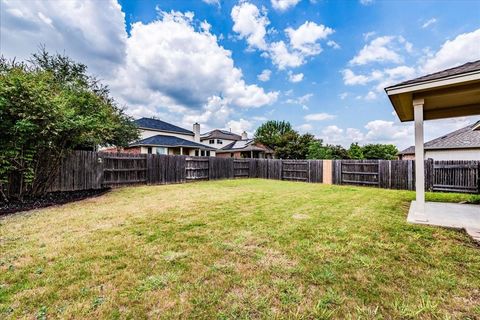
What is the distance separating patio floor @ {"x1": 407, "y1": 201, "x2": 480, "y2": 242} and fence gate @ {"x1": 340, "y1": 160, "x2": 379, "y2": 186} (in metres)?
6.07

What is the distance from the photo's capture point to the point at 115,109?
15086mm

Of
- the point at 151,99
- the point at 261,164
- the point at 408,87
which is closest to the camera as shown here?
the point at 408,87

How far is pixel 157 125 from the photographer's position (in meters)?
26.2

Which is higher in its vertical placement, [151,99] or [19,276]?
[151,99]

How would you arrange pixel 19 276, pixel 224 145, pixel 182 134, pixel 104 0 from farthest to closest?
pixel 224 145
pixel 182 134
pixel 104 0
pixel 19 276

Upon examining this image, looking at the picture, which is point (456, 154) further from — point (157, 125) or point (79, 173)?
point (157, 125)

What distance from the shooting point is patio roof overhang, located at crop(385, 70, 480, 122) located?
4008mm

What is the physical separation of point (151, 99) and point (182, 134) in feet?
30.4

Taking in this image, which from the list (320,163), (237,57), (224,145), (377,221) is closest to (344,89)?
(320,163)

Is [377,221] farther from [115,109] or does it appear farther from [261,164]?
[115,109]

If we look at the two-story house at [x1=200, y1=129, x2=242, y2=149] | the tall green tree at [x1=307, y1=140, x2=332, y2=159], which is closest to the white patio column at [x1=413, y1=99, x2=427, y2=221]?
the tall green tree at [x1=307, y1=140, x2=332, y2=159]

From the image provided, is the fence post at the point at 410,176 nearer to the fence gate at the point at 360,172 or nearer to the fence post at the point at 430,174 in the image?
the fence post at the point at 430,174

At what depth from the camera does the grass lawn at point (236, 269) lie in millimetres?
1824

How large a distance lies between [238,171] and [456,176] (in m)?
12.0
